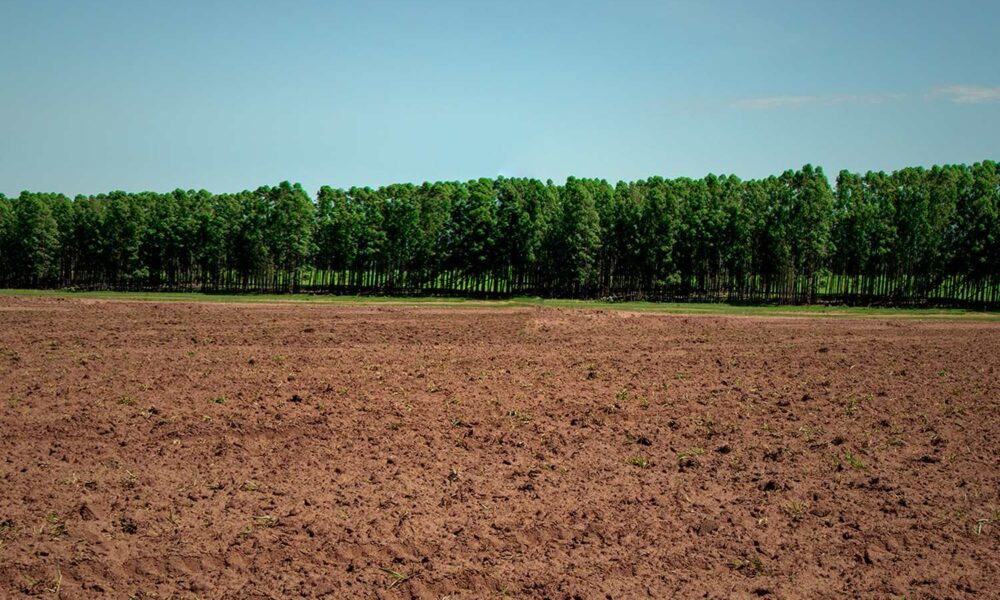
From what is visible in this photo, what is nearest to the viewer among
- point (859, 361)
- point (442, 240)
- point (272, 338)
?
point (859, 361)

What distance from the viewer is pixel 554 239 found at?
9150 cm

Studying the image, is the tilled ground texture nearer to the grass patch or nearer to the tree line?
the grass patch

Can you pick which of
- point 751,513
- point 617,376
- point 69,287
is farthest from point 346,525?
point 69,287

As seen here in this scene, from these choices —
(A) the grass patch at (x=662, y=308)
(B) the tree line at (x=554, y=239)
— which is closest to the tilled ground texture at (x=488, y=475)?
(A) the grass patch at (x=662, y=308)

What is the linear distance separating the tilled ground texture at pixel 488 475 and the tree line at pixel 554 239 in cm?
5877

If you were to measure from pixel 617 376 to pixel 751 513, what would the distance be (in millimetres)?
11241

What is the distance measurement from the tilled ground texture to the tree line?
58769 millimetres

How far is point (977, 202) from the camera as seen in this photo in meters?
78.5

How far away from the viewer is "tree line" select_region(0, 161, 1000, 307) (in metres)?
80.8

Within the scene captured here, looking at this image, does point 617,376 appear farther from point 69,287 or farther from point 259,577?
point 69,287

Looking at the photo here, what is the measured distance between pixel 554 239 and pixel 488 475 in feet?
256

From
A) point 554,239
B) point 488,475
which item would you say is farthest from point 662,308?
point 488,475

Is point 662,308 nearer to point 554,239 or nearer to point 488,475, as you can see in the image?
point 554,239

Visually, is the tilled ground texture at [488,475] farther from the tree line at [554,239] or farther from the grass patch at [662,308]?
the tree line at [554,239]
